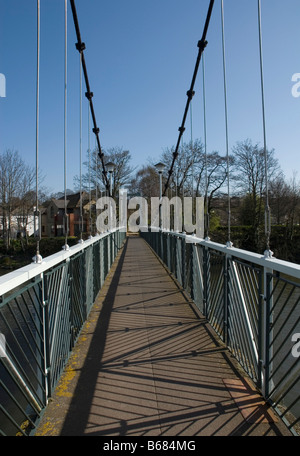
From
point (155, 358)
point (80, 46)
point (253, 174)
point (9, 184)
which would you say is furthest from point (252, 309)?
point (9, 184)

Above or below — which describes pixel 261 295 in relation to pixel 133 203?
below

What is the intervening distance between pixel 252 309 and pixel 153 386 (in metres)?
0.84

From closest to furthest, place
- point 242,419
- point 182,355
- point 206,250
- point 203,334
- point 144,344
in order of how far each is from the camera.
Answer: point 242,419 < point 182,355 < point 144,344 < point 203,334 < point 206,250

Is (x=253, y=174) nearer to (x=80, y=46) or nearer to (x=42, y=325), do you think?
(x=80, y=46)

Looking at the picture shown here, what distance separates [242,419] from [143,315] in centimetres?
212

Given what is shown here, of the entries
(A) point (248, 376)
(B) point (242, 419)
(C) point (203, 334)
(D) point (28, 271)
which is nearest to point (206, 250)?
(C) point (203, 334)

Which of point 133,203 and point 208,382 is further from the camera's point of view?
point 133,203

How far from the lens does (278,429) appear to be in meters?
1.76

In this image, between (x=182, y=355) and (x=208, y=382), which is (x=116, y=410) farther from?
(x=182, y=355)

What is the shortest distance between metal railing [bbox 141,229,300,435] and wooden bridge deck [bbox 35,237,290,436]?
0.36 feet

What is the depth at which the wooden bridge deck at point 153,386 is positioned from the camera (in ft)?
5.90

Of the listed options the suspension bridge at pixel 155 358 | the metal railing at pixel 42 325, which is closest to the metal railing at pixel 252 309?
the suspension bridge at pixel 155 358

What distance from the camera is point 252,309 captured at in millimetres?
2428
